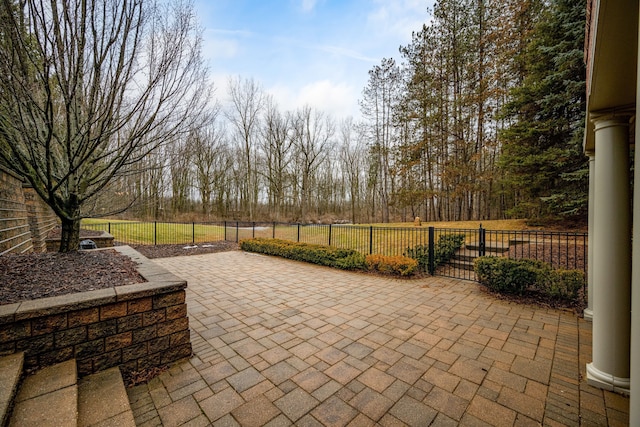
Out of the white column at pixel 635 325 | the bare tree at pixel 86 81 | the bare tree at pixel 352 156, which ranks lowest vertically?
the white column at pixel 635 325

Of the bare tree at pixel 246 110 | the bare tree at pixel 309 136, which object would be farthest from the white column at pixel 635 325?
the bare tree at pixel 246 110

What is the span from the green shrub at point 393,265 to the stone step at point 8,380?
17.8ft

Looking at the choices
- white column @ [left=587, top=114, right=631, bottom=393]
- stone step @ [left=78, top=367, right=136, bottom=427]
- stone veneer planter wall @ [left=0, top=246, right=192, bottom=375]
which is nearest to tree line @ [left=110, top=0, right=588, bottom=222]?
stone veneer planter wall @ [left=0, top=246, right=192, bottom=375]

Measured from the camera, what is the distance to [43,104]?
3234 mm

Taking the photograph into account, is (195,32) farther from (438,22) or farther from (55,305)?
(438,22)

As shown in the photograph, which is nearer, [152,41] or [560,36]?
[152,41]

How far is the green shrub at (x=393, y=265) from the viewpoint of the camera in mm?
5648

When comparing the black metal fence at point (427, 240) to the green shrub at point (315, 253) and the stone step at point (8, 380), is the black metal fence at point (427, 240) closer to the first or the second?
the green shrub at point (315, 253)

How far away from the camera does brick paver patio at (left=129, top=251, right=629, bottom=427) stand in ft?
6.04

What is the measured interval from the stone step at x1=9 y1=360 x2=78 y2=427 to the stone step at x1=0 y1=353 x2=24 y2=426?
0.06m

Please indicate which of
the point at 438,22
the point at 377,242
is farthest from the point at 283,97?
the point at 377,242

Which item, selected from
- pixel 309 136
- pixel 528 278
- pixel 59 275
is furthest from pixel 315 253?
pixel 309 136

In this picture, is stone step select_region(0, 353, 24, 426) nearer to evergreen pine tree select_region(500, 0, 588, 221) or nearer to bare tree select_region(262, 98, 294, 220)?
evergreen pine tree select_region(500, 0, 588, 221)

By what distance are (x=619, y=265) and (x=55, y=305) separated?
14.6 ft
